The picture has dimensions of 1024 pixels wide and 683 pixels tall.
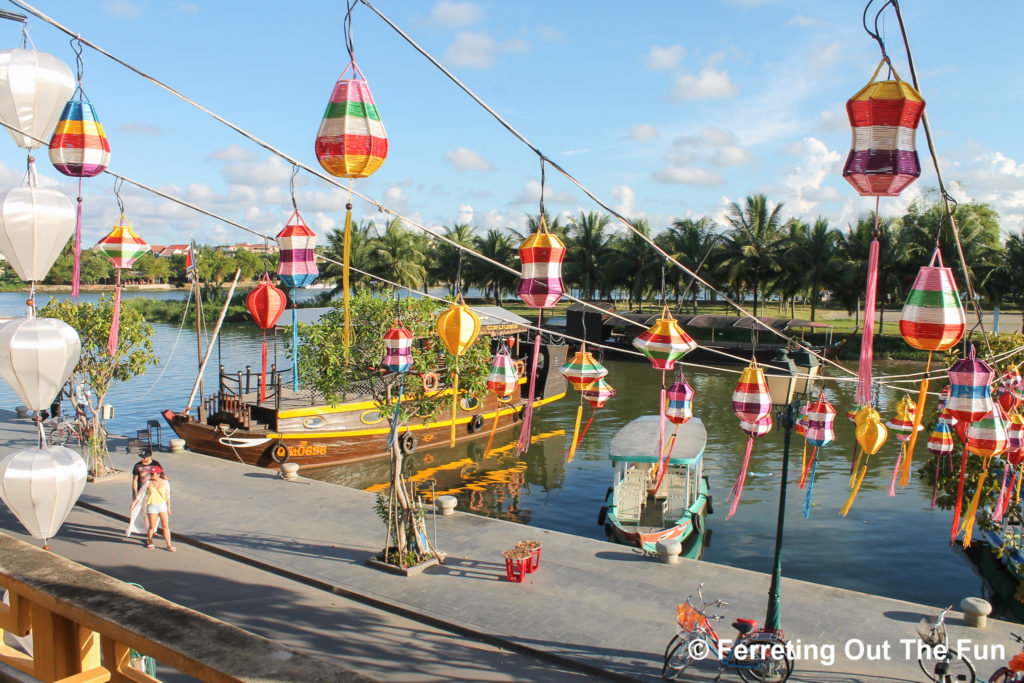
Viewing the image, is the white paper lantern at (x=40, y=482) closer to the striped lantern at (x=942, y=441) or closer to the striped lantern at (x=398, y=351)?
the striped lantern at (x=398, y=351)

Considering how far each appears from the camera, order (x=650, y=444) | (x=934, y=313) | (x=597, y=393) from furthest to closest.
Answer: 1. (x=650, y=444)
2. (x=597, y=393)
3. (x=934, y=313)

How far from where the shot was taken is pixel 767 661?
8227mm

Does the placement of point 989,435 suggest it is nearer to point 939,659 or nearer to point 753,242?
point 939,659

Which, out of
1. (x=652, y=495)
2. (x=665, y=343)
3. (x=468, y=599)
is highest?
(x=665, y=343)

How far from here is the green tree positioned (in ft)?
51.8

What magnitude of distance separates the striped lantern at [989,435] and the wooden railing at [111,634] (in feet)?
31.1

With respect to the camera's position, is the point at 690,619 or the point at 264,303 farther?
the point at 264,303

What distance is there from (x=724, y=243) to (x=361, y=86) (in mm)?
43300

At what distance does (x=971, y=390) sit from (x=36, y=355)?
9.31 m

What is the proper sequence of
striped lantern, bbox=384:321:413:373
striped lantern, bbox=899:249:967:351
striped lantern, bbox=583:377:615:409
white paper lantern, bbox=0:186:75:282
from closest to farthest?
white paper lantern, bbox=0:186:75:282, striped lantern, bbox=899:249:967:351, striped lantern, bbox=384:321:413:373, striped lantern, bbox=583:377:615:409

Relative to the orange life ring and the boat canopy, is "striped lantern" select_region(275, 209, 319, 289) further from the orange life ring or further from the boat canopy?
the boat canopy

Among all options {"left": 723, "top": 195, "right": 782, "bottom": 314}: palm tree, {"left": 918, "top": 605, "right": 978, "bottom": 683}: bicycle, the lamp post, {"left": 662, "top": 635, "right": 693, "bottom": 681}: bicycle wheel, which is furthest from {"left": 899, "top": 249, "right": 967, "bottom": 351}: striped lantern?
{"left": 723, "top": 195, "right": 782, "bottom": 314}: palm tree

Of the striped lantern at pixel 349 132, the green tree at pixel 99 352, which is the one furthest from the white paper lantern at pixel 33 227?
the green tree at pixel 99 352

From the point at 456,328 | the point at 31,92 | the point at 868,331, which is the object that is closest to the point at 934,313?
the point at 868,331
